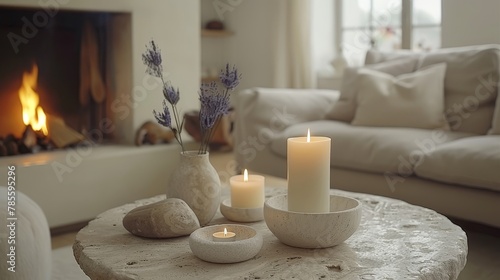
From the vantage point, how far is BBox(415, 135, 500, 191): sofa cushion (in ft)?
6.98

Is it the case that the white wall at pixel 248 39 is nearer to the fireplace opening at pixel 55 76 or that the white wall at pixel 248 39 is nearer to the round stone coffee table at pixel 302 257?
the fireplace opening at pixel 55 76

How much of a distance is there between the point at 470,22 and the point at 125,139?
7.34 feet

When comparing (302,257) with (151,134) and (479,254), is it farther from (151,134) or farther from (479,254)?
(151,134)

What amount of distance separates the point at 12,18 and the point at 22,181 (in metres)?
0.88

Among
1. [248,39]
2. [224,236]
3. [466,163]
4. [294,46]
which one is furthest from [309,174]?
[248,39]

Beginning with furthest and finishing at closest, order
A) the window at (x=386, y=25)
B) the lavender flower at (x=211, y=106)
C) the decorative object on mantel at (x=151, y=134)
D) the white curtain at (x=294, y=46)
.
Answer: the white curtain at (x=294, y=46), the window at (x=386, y=25), the decorative object on mantel at (x=151, y=134), the lavender flower at (x=211, y=106)

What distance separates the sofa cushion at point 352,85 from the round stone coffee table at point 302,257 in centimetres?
177

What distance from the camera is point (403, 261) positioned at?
1105 mm

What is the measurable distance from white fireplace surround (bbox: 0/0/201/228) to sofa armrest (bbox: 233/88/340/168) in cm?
39

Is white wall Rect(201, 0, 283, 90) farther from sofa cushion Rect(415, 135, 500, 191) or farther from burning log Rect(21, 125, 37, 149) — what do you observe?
sofa cushion Rect(415, 135, 500, 191)

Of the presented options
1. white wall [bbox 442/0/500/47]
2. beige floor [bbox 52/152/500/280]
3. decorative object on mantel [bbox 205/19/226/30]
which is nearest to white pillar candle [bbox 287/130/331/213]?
beige floor [bbox 52/152/500/280]

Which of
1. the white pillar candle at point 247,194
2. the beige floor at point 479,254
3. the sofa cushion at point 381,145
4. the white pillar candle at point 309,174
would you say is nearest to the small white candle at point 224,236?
the white pillar candle at point 309,174

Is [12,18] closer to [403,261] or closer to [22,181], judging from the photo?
[22,181]

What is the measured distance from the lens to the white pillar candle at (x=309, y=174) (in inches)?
46.3
